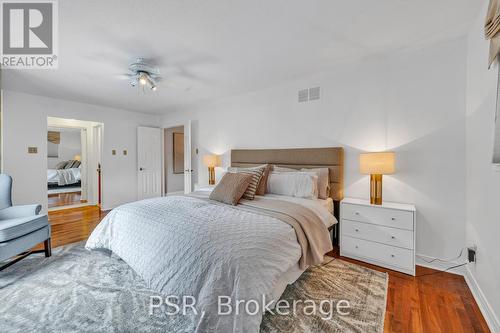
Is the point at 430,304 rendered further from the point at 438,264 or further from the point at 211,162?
the point at 211,162

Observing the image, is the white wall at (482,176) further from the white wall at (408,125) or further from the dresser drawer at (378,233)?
the dresser drawer at (378,233)

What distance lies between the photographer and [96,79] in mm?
3150

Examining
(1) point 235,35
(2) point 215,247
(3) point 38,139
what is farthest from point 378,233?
(3) point 38,139

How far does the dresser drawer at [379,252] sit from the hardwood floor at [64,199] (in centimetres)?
631

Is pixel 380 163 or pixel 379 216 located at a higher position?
pixel 380 163

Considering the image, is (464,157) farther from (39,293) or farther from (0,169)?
(0,169)

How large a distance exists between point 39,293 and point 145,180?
151 inches

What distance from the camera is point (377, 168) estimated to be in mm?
2312

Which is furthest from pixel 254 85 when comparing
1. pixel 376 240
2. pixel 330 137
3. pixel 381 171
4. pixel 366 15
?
pixel 376 240

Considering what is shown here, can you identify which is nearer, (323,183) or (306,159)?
(323,183)

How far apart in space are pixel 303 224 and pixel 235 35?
6.22 ft

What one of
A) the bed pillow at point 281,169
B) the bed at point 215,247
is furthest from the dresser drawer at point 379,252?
the bed pillow at point 281,169

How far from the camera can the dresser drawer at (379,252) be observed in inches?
84.2

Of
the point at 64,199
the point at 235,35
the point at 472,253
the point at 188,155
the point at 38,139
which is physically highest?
the point at 235,35
